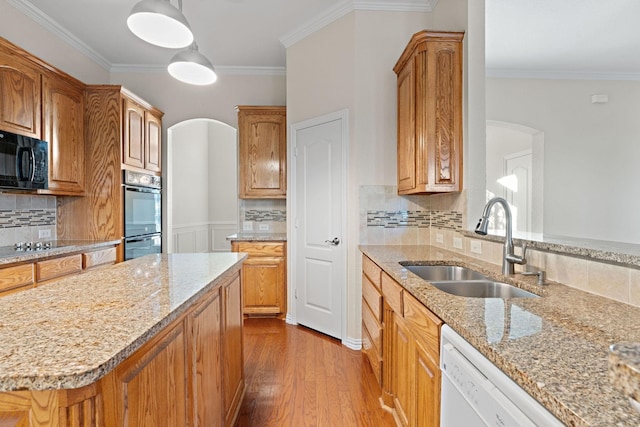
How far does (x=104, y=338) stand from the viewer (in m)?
0.75

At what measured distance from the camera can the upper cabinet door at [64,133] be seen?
109 inches

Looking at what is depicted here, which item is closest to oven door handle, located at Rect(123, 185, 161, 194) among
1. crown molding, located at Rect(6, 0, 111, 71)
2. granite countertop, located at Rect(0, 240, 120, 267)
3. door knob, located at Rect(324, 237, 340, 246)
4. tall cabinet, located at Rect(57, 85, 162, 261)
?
tall cabinet, located at Rect(57, 85, 162, 261)

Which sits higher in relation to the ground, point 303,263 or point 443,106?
point 443,106

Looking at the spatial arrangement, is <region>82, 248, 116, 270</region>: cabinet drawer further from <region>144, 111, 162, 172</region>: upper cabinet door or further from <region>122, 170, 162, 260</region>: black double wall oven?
<region>144, 111, 162, 172</region>: upper cabinet door

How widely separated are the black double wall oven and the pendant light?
1518 mm

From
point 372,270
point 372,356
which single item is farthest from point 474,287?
point 372,356

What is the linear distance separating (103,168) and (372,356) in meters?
3.12

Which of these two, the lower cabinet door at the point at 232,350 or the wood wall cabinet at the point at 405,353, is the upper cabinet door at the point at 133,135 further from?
the wood wall cabinet at the point at 405,353

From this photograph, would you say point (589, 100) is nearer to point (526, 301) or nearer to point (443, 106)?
point (443, 106)

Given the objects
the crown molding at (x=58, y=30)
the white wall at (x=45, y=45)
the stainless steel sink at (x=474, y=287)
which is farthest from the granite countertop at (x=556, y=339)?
the crown molding at (x=58, y=30)

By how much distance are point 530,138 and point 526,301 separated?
3.96 meters

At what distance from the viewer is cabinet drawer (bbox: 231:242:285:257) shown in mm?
3471

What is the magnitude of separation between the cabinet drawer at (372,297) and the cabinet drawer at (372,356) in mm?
259

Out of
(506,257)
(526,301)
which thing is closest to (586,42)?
(506,257)
